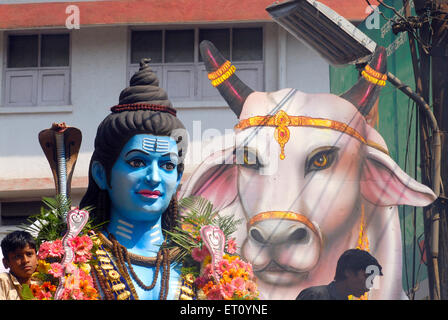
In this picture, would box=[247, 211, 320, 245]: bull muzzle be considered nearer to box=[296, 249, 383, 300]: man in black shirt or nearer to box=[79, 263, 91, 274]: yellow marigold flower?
box=[296, 249, 383, 300]: man in black shirt

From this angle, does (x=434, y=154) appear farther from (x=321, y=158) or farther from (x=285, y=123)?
(x=285, y=123)

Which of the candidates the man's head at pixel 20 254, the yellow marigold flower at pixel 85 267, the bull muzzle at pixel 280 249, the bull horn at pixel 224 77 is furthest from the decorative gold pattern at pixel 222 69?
the man's head at pixel 20 254

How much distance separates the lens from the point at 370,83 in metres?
8.69

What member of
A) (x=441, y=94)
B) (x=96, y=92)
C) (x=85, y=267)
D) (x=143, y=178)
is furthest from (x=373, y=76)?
(x=85, y=267)

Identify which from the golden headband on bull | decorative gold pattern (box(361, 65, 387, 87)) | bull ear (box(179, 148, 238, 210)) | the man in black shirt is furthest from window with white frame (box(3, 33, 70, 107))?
the man in black shirt

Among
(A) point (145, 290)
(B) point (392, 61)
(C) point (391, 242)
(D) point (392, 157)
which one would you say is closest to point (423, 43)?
(B) point (392, 61)

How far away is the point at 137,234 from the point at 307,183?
2.50 metres

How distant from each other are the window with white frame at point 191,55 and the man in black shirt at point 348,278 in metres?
2.73

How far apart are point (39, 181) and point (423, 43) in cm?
455

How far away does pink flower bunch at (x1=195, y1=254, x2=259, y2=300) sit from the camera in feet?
20.5

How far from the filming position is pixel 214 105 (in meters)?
10.0

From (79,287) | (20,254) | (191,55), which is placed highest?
(191,55)

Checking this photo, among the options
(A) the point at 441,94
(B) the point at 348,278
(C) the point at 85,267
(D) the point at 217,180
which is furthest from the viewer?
(A) the point at 441,94

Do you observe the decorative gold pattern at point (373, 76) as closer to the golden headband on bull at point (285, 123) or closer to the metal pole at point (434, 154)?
the metal pole at point (434, 154)
